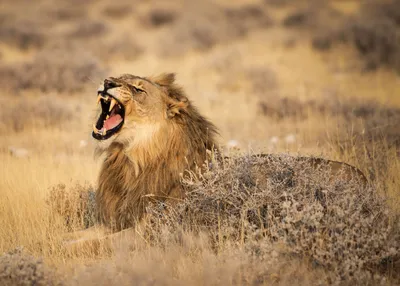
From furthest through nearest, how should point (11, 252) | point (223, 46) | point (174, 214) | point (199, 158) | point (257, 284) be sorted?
point (223, 46), point (199, 158), point (174, 214), point (11, 252), point (257, 284)

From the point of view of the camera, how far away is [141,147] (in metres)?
5.26

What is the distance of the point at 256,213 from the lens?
190 inches

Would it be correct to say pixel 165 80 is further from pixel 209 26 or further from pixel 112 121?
pixel 209 26

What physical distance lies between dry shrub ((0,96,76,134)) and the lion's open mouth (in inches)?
211

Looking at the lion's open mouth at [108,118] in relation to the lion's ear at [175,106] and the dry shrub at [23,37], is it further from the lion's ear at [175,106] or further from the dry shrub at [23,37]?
the dry shrub at [23,37]

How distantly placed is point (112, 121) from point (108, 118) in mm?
49

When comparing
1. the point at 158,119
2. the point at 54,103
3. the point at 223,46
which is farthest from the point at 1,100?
the point at 223,46

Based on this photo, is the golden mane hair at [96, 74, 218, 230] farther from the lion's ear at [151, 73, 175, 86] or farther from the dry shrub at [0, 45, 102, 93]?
the dry shrub at [0, 45, 102, 93]

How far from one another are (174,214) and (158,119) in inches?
34.2

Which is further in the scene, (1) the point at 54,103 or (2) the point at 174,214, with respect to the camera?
(1) the point at 54,103

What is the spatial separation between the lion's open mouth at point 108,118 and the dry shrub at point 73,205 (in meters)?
1.03

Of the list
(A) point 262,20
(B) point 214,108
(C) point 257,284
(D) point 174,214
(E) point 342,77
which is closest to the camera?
(C) point 257,284

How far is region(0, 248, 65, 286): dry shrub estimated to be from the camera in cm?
408

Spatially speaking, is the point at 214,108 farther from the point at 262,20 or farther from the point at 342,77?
the point at 262,20
